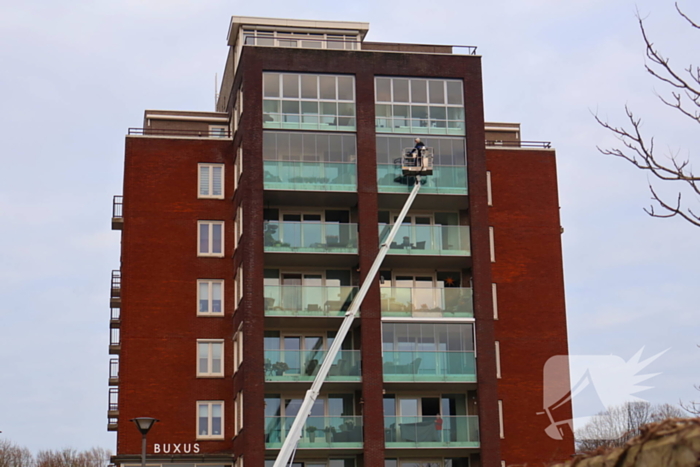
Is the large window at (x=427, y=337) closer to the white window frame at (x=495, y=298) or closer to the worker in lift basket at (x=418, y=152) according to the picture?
Answer: the white window frame at (x=495, y=298)

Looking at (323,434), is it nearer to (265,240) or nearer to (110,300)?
(265,240)

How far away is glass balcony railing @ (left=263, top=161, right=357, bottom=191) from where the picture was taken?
140 feet

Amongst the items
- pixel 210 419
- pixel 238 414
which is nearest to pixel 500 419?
pixel 238 414

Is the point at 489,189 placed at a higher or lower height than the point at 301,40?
lower

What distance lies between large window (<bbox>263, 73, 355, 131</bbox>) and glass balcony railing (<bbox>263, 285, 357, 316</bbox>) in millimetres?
6803

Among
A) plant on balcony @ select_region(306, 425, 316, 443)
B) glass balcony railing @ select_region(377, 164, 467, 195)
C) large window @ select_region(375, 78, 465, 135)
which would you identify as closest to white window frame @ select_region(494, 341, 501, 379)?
glass balcony railing @ select_region(377, 164, 467, 195)

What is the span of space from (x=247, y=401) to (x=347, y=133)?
1187 cm

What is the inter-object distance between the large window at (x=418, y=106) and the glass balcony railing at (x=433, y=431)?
12085 millimetres

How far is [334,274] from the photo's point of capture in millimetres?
44375

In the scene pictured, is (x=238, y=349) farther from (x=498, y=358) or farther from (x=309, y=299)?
(x=498, y=358)

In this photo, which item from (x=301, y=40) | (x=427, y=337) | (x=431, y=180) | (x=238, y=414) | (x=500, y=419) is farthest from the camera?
(x=301, y=40)

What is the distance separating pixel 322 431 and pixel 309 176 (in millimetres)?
10324

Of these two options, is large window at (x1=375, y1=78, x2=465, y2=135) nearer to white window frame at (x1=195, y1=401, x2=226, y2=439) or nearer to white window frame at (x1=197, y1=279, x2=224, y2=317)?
white window frame at (x1=197, y1=279, x2=224, y2=317)

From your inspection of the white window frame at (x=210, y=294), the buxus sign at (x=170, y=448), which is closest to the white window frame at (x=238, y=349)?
the white window frame at (x=210, y=294)
